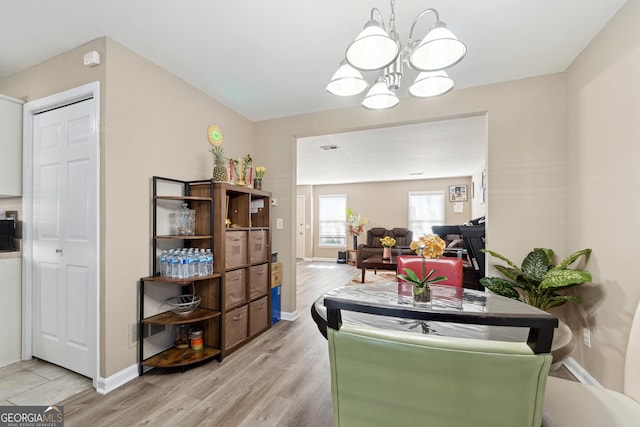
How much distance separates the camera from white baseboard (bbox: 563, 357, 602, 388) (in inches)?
77.1

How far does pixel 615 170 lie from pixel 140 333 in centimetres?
Result: 361

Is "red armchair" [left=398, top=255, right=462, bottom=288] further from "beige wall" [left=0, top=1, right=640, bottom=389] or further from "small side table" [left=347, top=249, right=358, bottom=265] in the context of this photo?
"small side table" [left=347, top=249, right=358, bottom=265]

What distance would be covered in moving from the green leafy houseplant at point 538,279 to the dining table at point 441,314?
62 cm

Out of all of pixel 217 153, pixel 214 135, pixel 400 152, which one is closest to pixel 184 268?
pixel 217 153

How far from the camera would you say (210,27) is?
1891 mm

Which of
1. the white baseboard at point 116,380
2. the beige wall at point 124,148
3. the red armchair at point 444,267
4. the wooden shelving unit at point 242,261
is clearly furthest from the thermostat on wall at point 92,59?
the red armchair at point 444,267

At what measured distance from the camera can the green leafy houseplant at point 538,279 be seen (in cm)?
200

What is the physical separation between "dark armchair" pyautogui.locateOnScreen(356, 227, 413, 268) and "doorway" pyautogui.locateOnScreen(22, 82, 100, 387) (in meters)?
5.76

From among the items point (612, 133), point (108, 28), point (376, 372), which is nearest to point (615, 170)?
point (612, 133)

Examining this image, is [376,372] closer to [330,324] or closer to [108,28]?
[330,324]

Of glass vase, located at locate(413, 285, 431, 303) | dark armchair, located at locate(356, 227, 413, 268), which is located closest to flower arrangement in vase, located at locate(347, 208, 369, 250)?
dark armchair, located at locate(356, 227, 413, 268)

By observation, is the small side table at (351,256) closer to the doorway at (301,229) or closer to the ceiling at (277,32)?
the doorway at (301,229)

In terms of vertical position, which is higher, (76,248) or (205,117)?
(205,117)

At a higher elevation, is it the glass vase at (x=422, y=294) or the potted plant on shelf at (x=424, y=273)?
the potted plant on shelf at (x=424, y=273)
